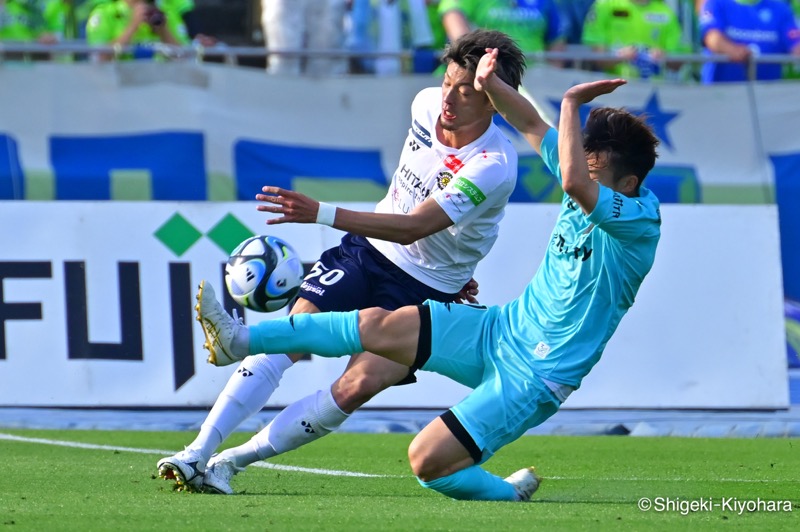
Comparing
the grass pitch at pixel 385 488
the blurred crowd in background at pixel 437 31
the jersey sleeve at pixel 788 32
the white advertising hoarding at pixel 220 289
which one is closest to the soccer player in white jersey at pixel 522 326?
the grass pitch at pixel 385 488

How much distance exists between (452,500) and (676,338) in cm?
419

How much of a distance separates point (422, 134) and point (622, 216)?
1342mm

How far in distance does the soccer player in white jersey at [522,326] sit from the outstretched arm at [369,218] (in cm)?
36

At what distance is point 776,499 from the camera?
18.0 ft

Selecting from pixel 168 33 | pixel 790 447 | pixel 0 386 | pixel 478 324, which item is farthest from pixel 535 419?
pixel 168 33

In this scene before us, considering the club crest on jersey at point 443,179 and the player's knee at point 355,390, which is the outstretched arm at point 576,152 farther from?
the player's knee at point 355,390

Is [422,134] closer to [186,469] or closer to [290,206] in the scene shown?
[290,206]

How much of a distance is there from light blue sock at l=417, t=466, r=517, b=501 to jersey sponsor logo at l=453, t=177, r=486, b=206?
3.69 feet

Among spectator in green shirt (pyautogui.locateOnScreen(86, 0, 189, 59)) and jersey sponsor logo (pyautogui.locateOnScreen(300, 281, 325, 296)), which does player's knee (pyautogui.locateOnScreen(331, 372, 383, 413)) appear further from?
spectator in green shirt (pyautogui.locateOnScreen(86, 0, 189, 59))

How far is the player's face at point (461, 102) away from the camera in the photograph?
5.71 meters

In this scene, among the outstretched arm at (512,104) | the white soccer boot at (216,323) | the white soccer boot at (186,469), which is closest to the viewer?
the white soccer boot at (216,323)

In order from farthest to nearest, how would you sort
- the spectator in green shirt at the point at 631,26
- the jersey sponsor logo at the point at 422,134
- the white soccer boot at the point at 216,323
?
1. the spectator in green shirt at the point at 631,26
2. the jersey sponsor logo at the point at 422,134
3. the white soccer boot at the point at 216,323

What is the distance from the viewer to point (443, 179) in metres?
5.84

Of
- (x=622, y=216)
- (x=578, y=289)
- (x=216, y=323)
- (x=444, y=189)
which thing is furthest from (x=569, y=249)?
(x=216, y=323)
